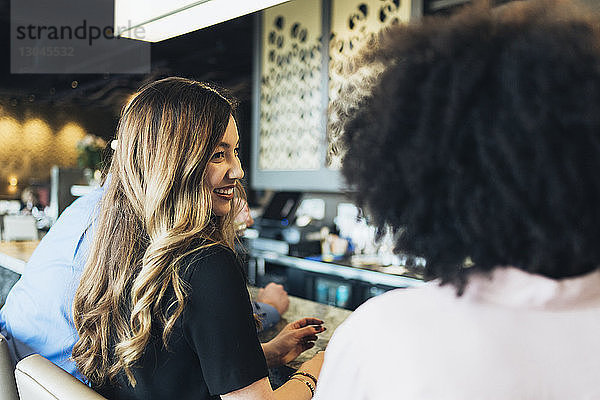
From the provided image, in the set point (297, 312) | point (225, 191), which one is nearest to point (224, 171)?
point (225, 191)

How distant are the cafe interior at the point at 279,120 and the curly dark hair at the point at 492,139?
998 mm

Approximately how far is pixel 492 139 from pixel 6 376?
123 centimetres

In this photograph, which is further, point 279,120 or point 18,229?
point 279,120

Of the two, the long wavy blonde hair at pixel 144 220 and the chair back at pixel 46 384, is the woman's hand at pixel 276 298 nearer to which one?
the long wavy blonde hair at pixel 144 220

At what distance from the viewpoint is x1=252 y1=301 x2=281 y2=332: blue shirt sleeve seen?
5.61 ft

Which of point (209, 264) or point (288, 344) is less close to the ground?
point (209, 264)

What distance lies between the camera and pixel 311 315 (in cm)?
194

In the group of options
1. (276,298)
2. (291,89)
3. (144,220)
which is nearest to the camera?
(144,220)

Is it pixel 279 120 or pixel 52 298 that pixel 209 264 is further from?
pixel 279 120

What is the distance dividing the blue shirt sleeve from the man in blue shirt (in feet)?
1.91

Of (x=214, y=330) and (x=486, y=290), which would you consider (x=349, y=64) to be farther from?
(x=214, y=330)

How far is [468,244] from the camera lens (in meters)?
0.55

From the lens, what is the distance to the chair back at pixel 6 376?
1.20m

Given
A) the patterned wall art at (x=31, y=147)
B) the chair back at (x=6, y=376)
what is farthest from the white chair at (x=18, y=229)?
the patterned wall art at (x=31, y=147)
